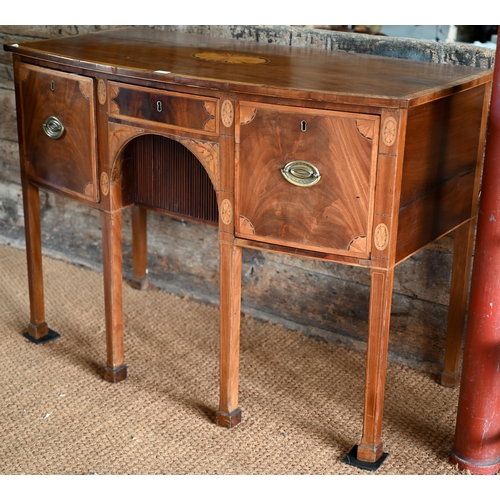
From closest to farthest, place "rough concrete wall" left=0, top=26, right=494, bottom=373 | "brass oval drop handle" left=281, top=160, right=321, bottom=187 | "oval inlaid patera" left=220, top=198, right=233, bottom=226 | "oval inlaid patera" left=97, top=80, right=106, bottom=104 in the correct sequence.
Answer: "brass oval drop handle" left=281, top=160, right=321, bottom=187 < "oval inlaid patera" left=220, top=198, right=233, bottom=226 < "oval inlaid patera" left=97, top=80, right=106, bottom=104 < "rough concrete wall" left=0, top=26, right=494, bottom=373

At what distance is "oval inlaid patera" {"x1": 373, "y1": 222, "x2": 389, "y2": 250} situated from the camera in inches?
62.9

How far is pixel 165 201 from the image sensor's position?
210cm

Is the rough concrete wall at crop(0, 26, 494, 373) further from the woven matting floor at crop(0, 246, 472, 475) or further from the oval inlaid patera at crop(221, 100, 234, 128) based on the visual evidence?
the oval inlaid patera at crop(221, 100, 234, 128)

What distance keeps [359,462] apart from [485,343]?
38 centimetres

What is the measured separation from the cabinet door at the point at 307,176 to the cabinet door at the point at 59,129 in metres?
0.44

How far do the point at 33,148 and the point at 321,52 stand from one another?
78 centimetres

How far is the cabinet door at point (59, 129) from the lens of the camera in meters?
1.93

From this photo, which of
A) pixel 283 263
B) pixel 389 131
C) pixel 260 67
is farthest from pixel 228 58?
pixel 283 263

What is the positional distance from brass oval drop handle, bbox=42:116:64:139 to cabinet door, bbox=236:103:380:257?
0.54 meters

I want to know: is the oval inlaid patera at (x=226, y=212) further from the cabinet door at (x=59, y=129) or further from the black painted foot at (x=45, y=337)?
the black painted foot at (x=45, y=337)

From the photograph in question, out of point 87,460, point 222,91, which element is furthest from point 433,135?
point 87,460

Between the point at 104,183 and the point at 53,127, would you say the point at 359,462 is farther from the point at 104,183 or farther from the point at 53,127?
the point at 53,127

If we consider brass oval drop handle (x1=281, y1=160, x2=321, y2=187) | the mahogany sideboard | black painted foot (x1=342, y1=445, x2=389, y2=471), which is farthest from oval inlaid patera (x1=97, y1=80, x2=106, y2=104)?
black painted foot (x1=342, y1=445, x2=389, y2=471)

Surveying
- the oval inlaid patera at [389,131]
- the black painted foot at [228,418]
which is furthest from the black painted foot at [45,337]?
the oval inlaid patera at [389,131]
